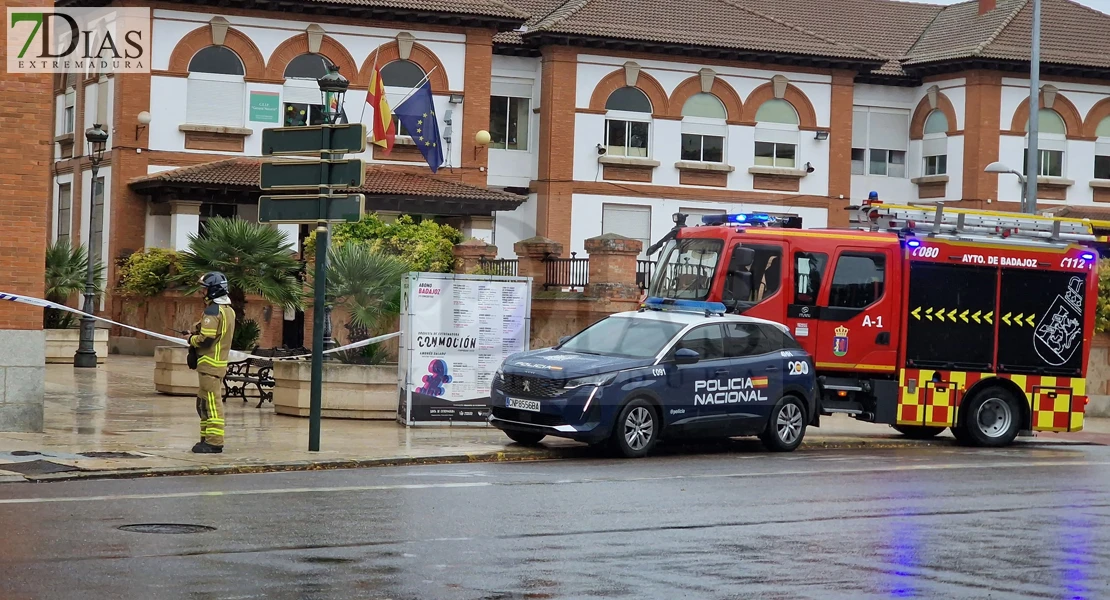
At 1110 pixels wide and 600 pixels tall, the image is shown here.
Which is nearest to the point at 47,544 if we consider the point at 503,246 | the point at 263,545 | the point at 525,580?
the point at 263,545

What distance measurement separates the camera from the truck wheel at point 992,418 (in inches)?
846

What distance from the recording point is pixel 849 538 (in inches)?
460

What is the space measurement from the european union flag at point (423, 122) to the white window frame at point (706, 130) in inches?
467

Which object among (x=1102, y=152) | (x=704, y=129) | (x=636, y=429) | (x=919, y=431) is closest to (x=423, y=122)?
(x=704, y=129)

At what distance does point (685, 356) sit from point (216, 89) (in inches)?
1052

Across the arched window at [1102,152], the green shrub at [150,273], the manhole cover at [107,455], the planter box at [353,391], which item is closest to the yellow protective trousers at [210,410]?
the manhole cover at [107,455]

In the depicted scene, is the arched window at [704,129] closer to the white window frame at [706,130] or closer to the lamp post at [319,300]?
the white window frame at [706,130]

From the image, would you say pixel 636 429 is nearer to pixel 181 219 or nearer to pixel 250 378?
pixel 250 378

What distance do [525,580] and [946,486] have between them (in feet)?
25.2

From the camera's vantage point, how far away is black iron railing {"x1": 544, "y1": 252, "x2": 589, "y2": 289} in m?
32.3

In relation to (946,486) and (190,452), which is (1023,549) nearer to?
(946,486)

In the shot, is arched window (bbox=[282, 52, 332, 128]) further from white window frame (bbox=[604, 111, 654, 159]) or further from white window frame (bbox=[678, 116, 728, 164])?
white window frame (bbox=[678, 116, 728, 164])

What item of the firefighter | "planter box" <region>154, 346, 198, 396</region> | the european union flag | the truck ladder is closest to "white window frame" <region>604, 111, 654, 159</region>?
the european union flag

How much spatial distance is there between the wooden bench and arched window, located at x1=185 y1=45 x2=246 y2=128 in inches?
718
